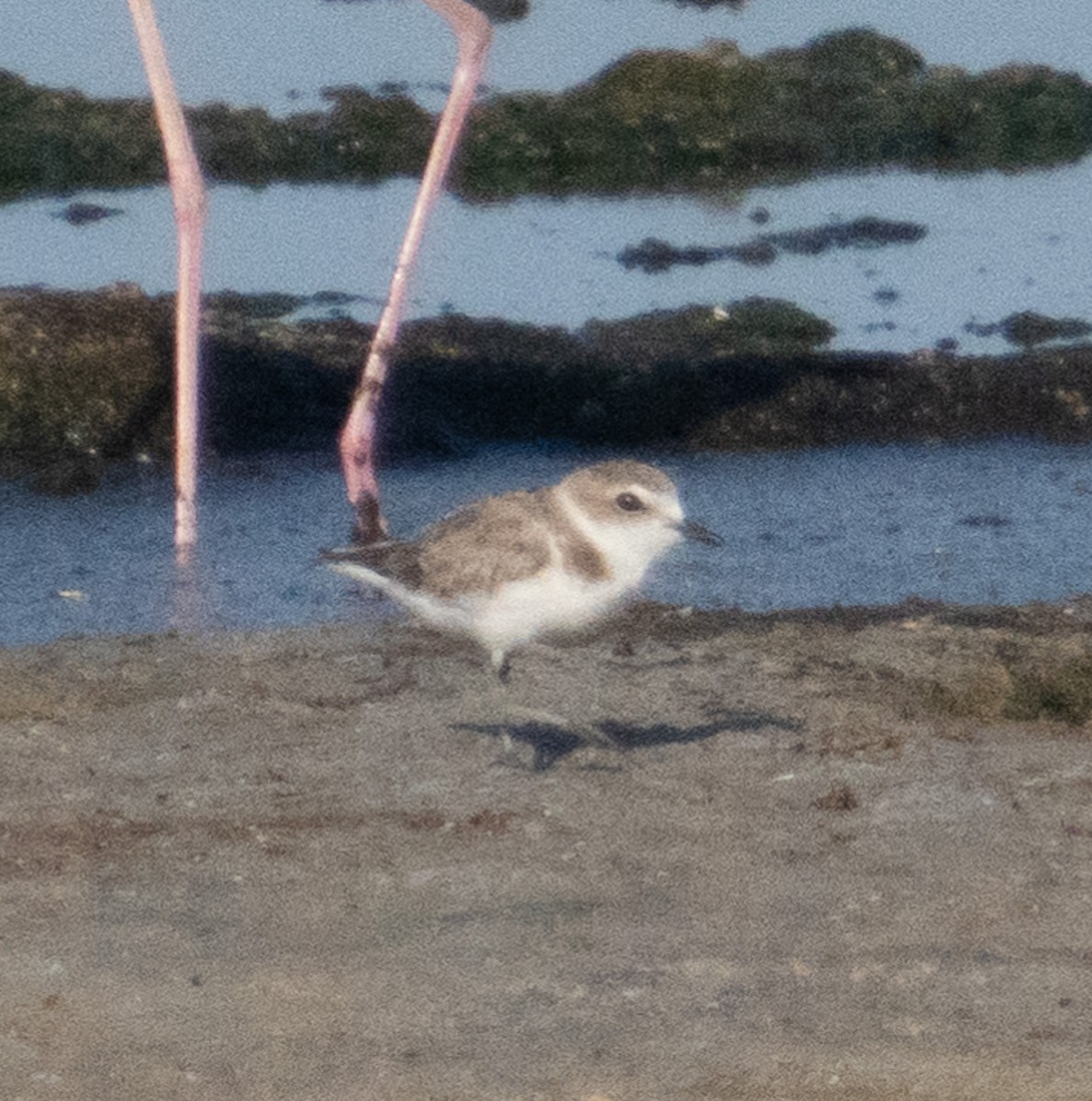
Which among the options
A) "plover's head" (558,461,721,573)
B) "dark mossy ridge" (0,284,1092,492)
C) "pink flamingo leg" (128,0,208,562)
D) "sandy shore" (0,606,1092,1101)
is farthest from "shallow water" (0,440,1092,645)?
"plover's head" (558,461,721,573)

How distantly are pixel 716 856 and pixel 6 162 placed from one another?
1293 centimetres

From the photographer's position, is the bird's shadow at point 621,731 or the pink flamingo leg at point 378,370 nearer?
the bird's shadow at point 621,731

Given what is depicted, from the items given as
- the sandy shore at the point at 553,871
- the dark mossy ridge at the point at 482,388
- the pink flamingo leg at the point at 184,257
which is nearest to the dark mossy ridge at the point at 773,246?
the dark mossy ridge at the point at 482,388

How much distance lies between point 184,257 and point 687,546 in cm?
217

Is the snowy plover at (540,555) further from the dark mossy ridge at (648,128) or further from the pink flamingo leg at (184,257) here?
the dark mossy ridge at (648,128)

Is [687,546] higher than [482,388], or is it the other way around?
[687,546]

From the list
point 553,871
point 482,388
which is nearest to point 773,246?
point 482,388

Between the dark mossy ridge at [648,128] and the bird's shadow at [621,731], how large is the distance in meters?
10.7

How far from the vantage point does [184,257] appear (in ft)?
24.6

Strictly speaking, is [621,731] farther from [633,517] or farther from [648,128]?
[648,128]

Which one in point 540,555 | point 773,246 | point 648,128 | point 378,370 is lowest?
point 648,128

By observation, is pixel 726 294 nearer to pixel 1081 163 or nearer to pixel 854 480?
pixel 854 480

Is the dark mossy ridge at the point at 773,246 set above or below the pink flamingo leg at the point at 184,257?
below

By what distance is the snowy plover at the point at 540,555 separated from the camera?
4.73 metres
